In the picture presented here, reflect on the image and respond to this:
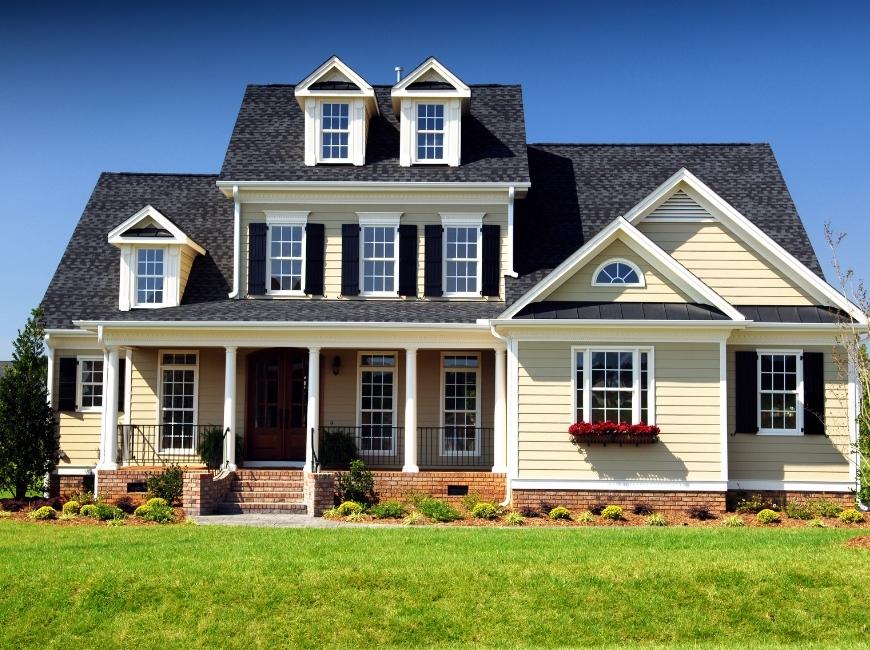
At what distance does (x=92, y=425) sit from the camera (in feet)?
81.3

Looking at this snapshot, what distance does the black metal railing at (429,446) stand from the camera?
23766mm

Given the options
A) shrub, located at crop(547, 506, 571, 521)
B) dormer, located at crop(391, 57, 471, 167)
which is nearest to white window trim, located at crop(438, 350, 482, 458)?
shrub, located at crop(547, 506, 571, 521)

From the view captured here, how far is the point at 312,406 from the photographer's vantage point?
22.4m

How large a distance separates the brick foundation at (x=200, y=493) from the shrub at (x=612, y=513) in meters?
7.69

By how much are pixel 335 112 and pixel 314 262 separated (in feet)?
12.2

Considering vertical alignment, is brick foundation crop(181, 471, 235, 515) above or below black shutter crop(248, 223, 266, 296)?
below

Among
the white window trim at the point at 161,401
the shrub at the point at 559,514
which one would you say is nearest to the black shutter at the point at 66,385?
the white window trim at the point at 161,401

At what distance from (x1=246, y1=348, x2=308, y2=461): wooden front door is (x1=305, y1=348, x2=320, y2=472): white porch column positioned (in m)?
1.72

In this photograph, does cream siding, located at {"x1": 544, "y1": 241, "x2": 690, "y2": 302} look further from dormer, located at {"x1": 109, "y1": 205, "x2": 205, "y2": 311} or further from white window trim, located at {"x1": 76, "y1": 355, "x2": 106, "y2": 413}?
white window trim, located at {"x1": 76, "y1": 355, "x2": 106, "y2": 413}

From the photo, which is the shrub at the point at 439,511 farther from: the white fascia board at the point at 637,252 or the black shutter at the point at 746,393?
the black shutter at the point at 746,393

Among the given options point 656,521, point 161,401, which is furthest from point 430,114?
point 656,521

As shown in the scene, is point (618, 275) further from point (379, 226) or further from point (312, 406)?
point (312, 406)

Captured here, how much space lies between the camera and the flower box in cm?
2042

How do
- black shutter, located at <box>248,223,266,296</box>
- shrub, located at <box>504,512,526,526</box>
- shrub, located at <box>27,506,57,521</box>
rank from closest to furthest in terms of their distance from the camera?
shrub, located at <box>504,512,526,526</box> → shrub, located at <box>27,506,57,521</box> → black shutter, located at <box>248,223,266,296</box>
